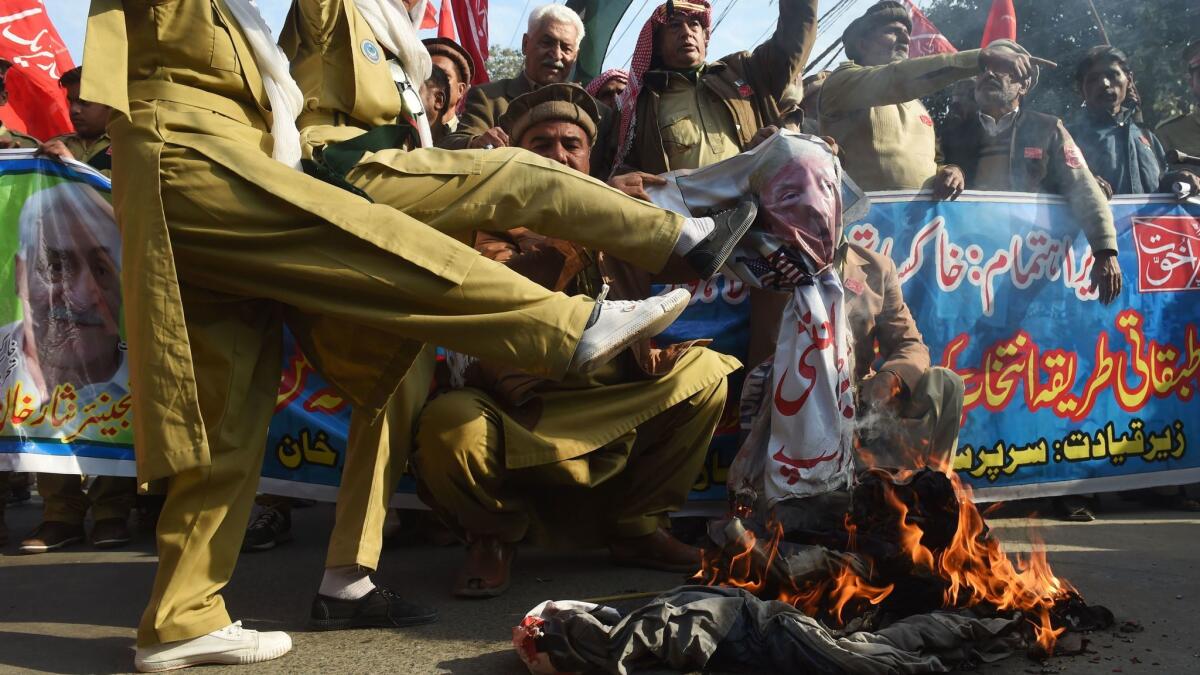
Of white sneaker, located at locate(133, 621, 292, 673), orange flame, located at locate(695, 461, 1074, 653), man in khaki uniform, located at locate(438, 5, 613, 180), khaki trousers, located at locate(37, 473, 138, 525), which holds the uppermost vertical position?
man in khaki uniform, located at locate(438, 5, 613, 180)

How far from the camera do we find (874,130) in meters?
5.65

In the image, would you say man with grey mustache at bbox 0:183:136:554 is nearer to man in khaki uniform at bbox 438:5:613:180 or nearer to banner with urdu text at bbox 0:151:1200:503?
banner with urdu text at bbox 0:151:1200:503

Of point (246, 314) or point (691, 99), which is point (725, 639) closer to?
point (246, 314)

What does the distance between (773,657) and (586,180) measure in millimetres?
1375

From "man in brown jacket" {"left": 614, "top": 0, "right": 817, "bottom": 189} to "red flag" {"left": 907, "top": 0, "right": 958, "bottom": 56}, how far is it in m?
3.83

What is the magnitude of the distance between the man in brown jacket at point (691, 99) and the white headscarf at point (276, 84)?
208 centimetres

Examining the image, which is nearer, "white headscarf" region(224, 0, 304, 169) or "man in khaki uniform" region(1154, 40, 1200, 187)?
"white headscarf" region(224, 0, 304, 169)

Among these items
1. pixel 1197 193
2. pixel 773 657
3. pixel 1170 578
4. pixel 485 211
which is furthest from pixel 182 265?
pixel 1197 193

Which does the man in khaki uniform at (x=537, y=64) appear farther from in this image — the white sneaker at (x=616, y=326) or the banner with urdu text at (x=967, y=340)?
the white sneaker at (x=616, y=326)

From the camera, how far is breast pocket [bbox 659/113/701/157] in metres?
4.87

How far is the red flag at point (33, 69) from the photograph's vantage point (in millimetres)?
6852

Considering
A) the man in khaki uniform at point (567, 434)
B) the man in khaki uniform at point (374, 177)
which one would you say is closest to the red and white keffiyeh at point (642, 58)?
the man in khaki uniform at point (567, 434)

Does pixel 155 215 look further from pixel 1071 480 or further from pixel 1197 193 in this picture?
pixel 1197 193

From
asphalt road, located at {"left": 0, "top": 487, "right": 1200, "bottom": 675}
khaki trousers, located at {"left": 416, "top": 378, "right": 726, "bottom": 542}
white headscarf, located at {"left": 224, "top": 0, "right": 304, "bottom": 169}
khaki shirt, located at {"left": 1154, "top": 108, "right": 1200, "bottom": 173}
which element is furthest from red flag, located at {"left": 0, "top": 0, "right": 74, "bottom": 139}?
khaki shirt, located at {"left": 1154, "top": 108, "right": 1200, "bottom": 173}
